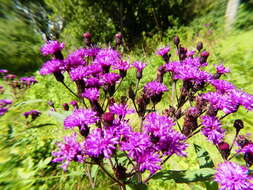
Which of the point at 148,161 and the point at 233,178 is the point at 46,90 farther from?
→ the point at 233,178

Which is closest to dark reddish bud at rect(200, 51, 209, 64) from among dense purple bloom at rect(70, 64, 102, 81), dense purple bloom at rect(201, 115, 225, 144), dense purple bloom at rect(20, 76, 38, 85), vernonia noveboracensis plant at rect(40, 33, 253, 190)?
vernonia noveboracensis plant at rect(40, 33, 253, 190)

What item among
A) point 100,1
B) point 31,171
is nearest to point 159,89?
point 31,171

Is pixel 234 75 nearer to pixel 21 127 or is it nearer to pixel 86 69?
pixel 86 69

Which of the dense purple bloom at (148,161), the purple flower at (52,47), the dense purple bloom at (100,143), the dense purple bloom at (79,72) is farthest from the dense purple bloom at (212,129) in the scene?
the purple flower at (52,47)

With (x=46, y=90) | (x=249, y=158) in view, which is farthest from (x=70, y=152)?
(x=46, y=90)

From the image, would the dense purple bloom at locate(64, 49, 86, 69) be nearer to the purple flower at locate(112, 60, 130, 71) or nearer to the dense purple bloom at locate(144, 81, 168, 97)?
the purple flower at locate(112, 60, 130, 71)
